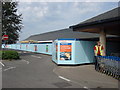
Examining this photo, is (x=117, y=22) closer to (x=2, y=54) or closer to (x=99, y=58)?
(x=99, y=58)

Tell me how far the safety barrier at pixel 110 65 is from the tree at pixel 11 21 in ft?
57.9

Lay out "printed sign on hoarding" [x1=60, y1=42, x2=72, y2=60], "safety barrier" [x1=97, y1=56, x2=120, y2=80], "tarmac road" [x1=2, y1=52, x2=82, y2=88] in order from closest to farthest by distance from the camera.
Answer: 1. "tarmac road" [x1=2, y1=52, x2=82, y2=88]
2. "safety barrier" [x1=97, y1=56, x2=120, y2=80]
3. "printed sign on hoarding" [x1=60, y1=42, x2=72, y2=60]

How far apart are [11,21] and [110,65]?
1930cm

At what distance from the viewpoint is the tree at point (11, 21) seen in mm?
22781

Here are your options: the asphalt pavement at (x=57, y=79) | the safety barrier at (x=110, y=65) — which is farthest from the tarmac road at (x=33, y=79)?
the safety barrier at (x=110, y=65)

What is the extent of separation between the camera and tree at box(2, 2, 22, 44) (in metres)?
22.8

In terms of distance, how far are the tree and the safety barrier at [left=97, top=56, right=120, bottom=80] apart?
17.7 metres

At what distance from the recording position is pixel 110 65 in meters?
8.71

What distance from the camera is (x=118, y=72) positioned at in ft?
25.8

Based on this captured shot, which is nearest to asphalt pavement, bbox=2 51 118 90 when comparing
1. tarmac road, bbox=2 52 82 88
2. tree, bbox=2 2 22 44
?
tarmac road, bbox=2 52 82 88

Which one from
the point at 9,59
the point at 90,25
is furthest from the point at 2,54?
the point at 90,25

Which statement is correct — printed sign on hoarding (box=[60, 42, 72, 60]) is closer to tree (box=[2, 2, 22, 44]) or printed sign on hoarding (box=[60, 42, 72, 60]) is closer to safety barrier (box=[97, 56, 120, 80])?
safety barrier (box=[97, 56, 120, 80])

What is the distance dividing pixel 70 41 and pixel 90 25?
2.63m

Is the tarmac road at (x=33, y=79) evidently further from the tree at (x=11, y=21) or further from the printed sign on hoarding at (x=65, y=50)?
the tree at (x=11, y=21)
